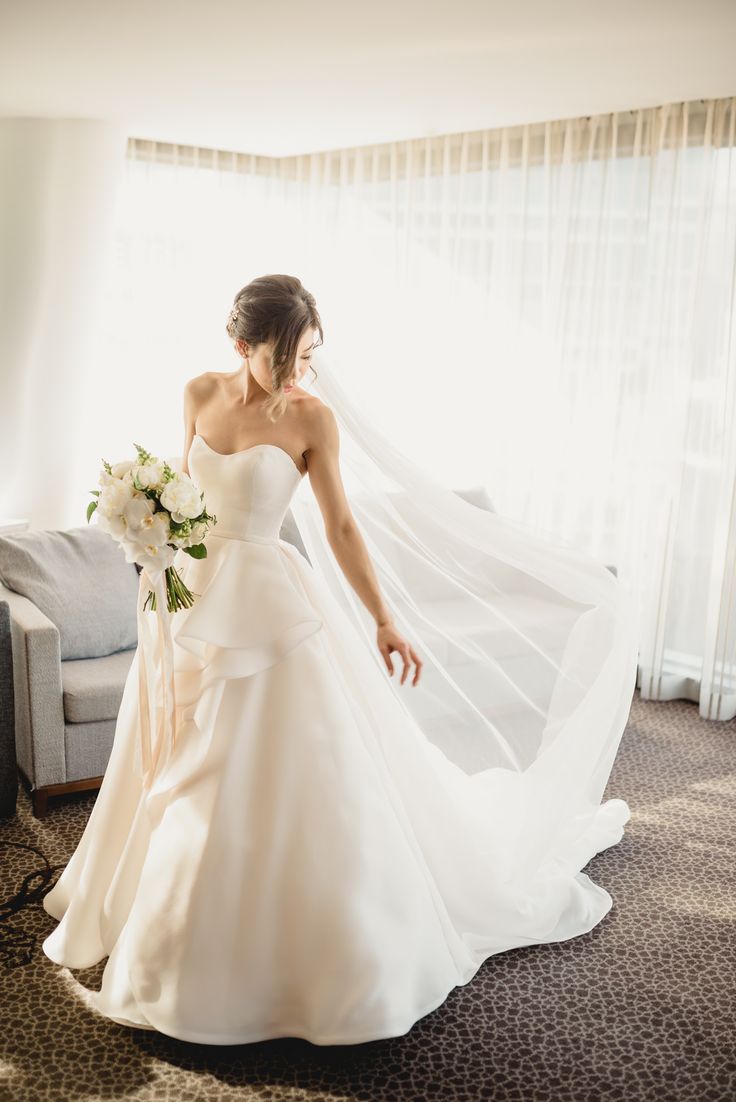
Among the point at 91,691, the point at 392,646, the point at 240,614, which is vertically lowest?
the point at 91,691

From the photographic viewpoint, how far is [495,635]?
11.0 ft

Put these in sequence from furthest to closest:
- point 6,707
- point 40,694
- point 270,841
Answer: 1. point 40,694
2. point 6,707
3. point 270,841

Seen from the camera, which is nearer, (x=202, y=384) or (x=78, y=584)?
(x=202, y=384)

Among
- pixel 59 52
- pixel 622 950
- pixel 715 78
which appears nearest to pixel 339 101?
pixel 59 52

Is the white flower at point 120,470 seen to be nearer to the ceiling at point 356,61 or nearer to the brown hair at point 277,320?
the brown hair at point 277,320

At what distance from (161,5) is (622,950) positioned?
3.68 meters

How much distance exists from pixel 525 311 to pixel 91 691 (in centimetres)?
361

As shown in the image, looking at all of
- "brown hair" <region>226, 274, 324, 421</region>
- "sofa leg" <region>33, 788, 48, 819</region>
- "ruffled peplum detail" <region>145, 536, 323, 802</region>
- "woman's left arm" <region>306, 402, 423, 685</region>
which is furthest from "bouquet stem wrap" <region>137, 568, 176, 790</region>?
"sofa leg" <region>33, 788, 48, 819</region>

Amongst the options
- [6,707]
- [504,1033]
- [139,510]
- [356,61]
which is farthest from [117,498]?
[356,61]

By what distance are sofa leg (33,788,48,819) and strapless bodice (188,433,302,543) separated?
165 cm

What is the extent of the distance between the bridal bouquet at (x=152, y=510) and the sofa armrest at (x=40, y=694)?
135cm

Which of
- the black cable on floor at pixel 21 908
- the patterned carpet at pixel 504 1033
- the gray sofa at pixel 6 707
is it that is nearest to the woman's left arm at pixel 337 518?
the patterned carpet at pixel 504 1033

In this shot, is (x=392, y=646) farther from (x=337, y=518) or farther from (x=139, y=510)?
(x=139, y=510)

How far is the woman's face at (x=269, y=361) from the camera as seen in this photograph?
2.81 metres
